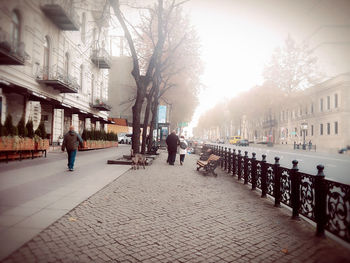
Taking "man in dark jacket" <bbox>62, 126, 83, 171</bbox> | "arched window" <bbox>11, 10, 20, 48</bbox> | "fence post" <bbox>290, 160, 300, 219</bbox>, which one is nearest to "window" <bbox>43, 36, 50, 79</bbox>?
"arched window" <bbox>11, 10, 20, 48</bbox>

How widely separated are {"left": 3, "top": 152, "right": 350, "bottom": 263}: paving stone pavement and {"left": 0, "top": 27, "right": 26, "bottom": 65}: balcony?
1611 mm

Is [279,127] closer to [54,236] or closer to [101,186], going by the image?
[54,236]

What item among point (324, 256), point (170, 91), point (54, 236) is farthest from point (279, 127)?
point (170, 91)

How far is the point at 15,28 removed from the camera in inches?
53.5

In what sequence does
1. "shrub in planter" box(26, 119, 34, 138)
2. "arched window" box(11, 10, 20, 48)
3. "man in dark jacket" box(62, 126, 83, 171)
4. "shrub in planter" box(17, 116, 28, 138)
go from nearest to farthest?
"arched window" box(11, 10, 20, 48) < "shrub in planter" box(17, 116, 28, 138) < "shrub in planter" box(26, 119, 34, 138) < "man in dark jacket" box(62, 126, 83, 171)

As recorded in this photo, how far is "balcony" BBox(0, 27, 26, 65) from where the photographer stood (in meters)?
1.16

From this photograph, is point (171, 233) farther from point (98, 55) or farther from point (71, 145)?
point (71, 145)

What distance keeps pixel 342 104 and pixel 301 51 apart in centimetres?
82

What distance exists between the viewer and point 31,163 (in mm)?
11164

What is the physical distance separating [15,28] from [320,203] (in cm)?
449

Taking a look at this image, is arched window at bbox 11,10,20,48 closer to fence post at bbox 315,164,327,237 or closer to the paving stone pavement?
the paving stone pavement

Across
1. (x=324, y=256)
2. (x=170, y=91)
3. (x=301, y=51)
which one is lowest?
(x=324, y=256)

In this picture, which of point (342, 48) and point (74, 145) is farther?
point (74, 145)

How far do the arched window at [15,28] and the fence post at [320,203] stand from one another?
4233mm
